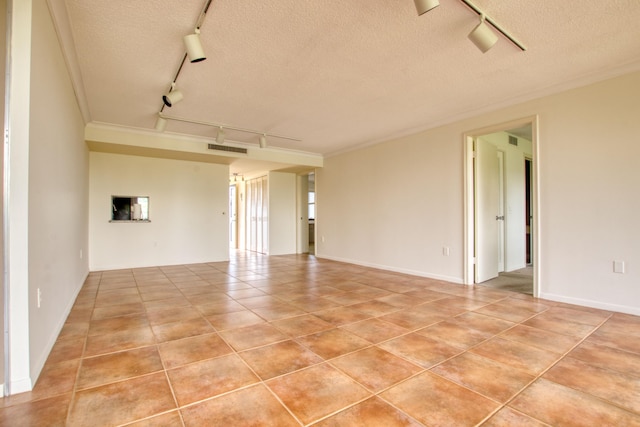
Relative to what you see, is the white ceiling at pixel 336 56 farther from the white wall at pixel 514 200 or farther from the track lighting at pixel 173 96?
the white wall at pixel 514 200

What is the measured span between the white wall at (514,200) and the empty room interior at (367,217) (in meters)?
0.06

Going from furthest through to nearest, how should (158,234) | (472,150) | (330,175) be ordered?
1. (330,175)
2. (158,234)
3. (472,150)

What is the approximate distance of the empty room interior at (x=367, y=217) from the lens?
1644 mm

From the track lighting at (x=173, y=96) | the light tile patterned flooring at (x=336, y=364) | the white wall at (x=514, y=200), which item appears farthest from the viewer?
the white wall at (x=514, y=200)

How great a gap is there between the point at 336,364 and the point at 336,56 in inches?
101

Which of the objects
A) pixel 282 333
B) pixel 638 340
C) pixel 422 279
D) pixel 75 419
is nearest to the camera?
pixel 75 419

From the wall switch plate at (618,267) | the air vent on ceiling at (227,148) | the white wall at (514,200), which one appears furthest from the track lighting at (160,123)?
the wall switch plate at (618,267)

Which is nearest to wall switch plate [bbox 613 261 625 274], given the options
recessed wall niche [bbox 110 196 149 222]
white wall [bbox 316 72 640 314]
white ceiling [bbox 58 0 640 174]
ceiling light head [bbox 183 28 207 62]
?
white wall [bbox 316 72 640 314]

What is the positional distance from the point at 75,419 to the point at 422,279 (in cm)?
429

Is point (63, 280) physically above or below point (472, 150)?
below

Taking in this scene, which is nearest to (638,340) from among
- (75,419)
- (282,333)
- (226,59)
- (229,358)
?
(282,333)

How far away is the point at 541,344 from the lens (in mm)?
2328

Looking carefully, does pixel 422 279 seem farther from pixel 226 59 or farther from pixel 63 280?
pixel 63 280

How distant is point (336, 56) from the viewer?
279cm
